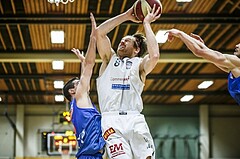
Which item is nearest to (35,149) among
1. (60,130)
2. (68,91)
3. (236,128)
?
(60,130)

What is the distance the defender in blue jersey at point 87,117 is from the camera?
550 centimetres

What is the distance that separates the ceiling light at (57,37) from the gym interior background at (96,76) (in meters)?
0.17

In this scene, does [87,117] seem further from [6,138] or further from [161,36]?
[6,138]

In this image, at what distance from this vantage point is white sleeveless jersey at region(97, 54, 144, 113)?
5141 millimetres

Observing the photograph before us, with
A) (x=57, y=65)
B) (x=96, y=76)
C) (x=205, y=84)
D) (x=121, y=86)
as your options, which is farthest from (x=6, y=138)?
(x=121, y=86)

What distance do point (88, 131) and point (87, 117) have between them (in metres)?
0.16

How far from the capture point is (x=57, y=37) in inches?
587

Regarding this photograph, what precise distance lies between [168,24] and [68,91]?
7.96m

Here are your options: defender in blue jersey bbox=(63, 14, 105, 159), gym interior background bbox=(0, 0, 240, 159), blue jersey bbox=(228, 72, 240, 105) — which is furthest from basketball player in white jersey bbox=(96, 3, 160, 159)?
gym interior background bbox=(0, 0, 240, 159)

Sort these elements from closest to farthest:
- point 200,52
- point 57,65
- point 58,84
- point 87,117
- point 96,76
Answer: point 200,52 < point 87,117 < point 57,65 < point 96,76 < point 58,84

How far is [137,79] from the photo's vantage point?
17.1 feet

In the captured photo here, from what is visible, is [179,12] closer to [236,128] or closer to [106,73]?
[106,73]

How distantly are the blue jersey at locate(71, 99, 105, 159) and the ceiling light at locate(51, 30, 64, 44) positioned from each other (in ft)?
29.2

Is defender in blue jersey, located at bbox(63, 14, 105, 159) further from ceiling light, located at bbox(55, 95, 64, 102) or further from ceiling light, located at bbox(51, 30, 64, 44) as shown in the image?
ceiling light, located at bbox(55, 95, 64, 102)
